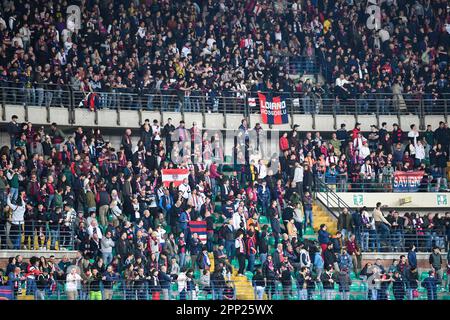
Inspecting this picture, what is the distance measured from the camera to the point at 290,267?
116 ft

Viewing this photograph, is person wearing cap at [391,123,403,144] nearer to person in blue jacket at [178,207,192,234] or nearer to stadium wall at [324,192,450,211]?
stadium wall at [324,192,450,211]

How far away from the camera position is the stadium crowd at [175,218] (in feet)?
113

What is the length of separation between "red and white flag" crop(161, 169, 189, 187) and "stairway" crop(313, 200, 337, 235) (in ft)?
12.0

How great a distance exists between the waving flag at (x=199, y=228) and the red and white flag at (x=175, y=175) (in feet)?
5.27

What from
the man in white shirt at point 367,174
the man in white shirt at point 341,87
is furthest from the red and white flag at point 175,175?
the man in white shirt at point 341,87

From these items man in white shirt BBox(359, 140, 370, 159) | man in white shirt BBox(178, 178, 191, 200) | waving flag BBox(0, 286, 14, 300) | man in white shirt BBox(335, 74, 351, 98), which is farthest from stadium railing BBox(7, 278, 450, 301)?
man in white shirt BBox(335, 74, 351, 98)

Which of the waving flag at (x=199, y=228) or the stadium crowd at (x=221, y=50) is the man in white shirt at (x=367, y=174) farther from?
the waving flag at (x=199, y=228)

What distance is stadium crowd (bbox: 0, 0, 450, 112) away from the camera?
40.3 metres

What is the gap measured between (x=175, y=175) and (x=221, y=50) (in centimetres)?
660

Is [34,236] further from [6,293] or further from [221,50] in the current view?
[221,50]

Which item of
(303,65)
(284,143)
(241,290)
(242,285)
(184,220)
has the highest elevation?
(303,65)

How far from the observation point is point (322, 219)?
39.0m

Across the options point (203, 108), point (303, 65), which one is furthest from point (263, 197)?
point (303, 65)
